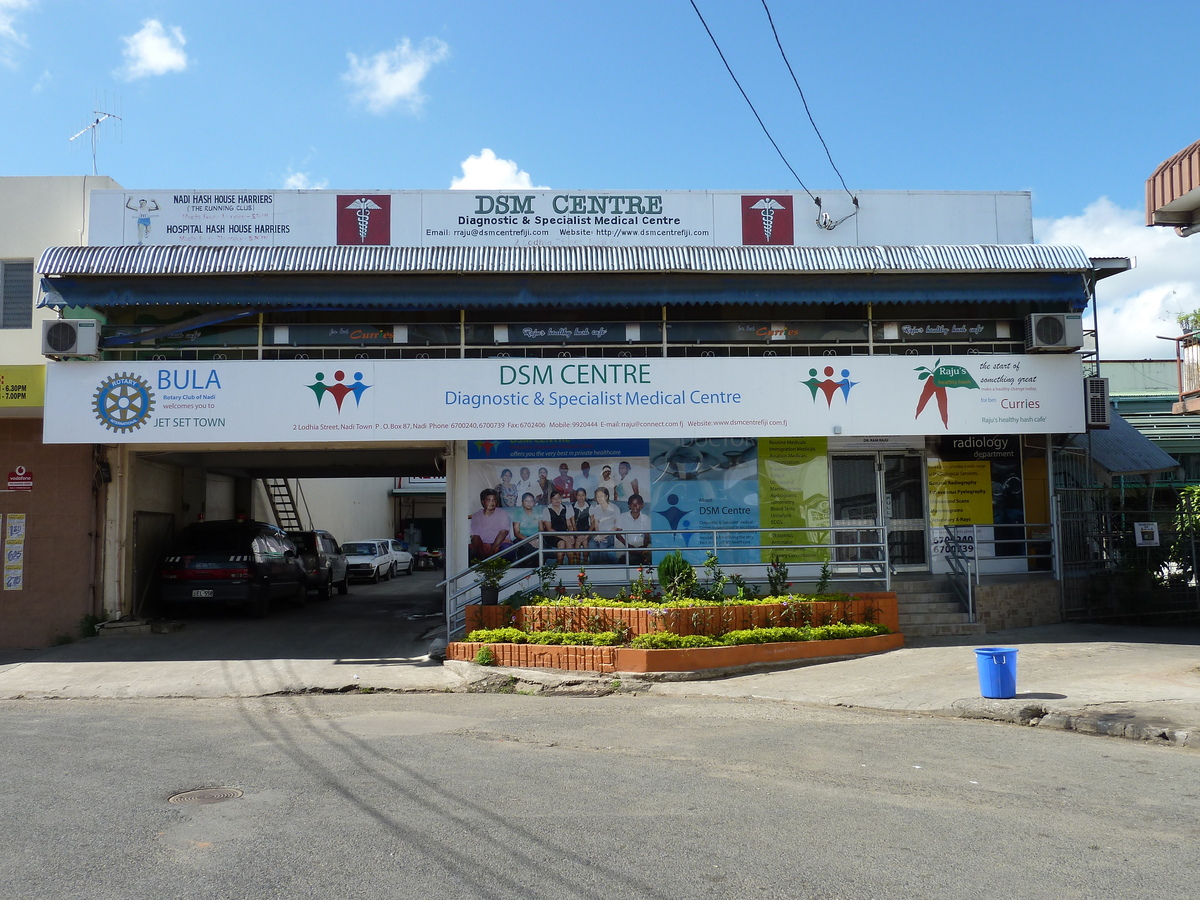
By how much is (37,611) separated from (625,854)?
13.0 meters

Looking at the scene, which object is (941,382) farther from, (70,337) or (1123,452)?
(70,337)

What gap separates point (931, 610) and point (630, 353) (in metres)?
6.00

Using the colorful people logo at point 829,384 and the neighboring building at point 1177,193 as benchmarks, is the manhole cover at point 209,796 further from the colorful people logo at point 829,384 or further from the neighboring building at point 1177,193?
the neighboring building at point 1177,193

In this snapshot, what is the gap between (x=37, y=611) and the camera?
14.8 m

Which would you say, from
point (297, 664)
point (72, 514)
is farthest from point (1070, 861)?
point (72, 514)

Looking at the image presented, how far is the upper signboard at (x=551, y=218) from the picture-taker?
50.9 ft

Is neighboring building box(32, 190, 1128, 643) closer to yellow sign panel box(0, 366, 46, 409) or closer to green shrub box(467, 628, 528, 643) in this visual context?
yellow sign panel box(0, 366, 46, 409)

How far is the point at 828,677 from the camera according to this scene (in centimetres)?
1141

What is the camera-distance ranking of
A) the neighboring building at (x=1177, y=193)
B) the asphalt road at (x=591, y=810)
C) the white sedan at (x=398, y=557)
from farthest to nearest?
1. the white sedan at (x=398, y=557)
2. the neighboring building at (x=1177, y=193)
3. the asphalt road at (x=591, y=810)

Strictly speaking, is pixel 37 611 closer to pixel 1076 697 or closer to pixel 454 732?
pixel 454 732

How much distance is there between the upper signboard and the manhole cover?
1037cm

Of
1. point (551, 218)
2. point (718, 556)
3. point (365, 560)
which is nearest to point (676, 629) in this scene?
point (718, 556)

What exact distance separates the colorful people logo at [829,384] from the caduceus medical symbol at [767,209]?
9.17ft

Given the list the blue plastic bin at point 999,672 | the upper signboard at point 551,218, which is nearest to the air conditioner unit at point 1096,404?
the upper signboard at point 551,218
